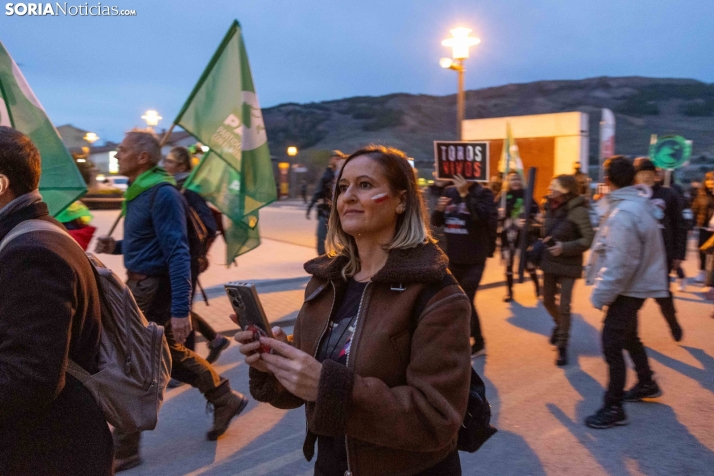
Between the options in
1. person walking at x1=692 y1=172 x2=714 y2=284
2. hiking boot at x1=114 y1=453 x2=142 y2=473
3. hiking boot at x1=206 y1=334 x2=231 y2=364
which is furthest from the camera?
person walking at x1=692 y1=172 x2=714 y2=284

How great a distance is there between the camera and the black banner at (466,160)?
6.25m

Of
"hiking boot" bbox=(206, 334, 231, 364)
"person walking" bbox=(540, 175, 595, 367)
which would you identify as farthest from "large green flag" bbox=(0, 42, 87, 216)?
"person walking" bbox=(540, 175, 595, 367)

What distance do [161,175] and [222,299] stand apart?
4884 millimetres

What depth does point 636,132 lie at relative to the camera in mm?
82562

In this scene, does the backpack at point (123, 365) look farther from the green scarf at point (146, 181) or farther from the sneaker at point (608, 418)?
the sneaker at point (608, 418)

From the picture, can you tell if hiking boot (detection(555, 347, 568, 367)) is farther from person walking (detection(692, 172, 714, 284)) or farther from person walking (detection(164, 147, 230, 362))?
person walking (detection(692, 172, 714, 284))

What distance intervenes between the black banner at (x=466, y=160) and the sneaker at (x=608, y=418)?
105 inches

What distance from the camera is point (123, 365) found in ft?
6.66

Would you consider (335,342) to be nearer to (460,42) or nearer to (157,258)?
(157,258)

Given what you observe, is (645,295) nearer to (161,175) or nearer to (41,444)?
(161,175)

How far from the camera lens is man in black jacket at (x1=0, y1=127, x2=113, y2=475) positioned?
5.43 feet

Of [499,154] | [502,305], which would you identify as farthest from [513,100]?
[502,305]

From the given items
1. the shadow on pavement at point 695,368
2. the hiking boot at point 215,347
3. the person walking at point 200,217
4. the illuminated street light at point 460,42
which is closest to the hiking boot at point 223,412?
the person walking at point 200,217

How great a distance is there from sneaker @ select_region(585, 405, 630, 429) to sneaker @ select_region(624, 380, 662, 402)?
491 millimetres
